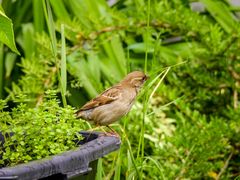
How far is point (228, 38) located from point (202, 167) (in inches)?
39.9

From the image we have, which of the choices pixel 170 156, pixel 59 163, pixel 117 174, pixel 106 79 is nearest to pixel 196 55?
pixel 106 79

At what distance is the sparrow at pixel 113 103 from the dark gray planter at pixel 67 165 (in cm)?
83

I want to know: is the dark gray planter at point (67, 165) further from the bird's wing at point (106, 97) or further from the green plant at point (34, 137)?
the bird's wing at point (106, 97)

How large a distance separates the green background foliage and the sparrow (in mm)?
689

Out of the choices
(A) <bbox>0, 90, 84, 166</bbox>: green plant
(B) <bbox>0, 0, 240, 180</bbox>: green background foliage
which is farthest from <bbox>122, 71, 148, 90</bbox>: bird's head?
(A) <bbox>0, 90, 84, 166</bbox>: green plant

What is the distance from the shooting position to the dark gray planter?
2.00m

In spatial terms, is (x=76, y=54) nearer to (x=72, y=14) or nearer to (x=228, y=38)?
(x=72, y=14)

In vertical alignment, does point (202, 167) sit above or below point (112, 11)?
below

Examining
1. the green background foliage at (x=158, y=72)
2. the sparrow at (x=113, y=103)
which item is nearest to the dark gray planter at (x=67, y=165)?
the sparrow at (x=113, y=103)

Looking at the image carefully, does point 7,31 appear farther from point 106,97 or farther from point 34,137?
point 106,97

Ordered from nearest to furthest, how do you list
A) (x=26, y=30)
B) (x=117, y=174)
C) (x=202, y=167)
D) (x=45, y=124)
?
(x=45, y=124)
(x=117, y=174)
(x=202, y=167)
(x=26, y=30)

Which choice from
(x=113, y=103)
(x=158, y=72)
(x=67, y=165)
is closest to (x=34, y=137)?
(x=67, y=165)

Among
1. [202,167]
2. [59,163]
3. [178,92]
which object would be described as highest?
[59,163]

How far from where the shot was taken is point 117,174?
309 cm
